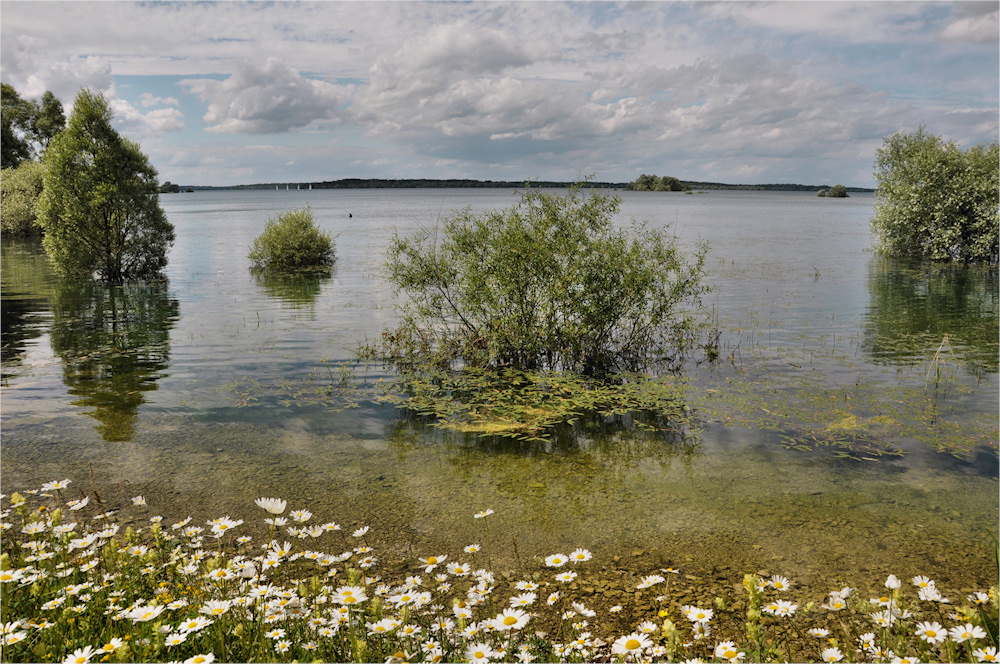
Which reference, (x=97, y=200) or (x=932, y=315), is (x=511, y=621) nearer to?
(x=932, y=315)

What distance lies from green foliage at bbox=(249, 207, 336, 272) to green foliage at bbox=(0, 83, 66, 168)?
48.0 m

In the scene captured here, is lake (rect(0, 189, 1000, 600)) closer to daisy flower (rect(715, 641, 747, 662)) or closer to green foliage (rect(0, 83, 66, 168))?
daisy flower (rect(715, 641, 747, 662))

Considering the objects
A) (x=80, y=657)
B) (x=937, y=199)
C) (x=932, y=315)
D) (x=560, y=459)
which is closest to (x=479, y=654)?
(x=80, y=657)

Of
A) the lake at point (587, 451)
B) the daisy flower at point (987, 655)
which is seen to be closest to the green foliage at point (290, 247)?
the lake at point (587, 451)

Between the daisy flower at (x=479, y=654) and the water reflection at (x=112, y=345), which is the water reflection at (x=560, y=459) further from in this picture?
the water reflection at (x=112, y=345)

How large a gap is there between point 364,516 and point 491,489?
71.6 inches

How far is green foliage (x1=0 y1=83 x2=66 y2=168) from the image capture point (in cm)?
6474

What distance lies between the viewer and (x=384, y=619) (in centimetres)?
427

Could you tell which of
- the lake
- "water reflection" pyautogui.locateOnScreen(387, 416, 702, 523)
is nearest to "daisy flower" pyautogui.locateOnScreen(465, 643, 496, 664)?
the lake

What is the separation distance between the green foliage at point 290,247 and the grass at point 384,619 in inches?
1179

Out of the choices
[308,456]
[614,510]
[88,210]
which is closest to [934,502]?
[614,510]

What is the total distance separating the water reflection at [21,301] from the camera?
54.4 ft

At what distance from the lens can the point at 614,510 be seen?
8.03 m

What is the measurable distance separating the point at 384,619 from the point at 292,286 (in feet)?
88.4
